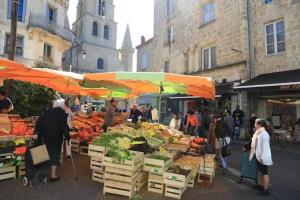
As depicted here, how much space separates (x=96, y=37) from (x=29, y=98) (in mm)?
43167

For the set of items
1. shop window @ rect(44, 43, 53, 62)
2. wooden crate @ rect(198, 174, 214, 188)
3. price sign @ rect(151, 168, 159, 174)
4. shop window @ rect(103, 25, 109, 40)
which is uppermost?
shop window @ rect(103, 25, 109, 40)

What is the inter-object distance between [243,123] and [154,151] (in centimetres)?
1040

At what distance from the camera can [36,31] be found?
26.2 m

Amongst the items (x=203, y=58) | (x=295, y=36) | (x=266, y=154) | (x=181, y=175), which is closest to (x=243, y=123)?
(x=295, y=36)

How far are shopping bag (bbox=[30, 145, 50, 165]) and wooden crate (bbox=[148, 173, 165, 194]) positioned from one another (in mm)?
2329

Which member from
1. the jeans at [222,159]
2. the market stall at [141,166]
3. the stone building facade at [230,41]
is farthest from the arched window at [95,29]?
the market stall at [141,166]

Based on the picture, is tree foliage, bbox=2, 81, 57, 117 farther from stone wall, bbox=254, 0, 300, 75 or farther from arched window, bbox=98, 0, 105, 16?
arched window, bbox=98, 0, 105, 16

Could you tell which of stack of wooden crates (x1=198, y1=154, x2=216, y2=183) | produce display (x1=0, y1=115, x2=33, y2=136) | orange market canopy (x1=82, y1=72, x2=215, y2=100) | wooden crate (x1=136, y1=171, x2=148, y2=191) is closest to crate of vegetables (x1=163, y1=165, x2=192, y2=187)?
wooden crate (x1=136, y1=171, x2=148, y2=191)

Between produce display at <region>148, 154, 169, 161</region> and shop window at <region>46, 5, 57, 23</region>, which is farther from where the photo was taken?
shop window at <region>46, 5, 57, 23</region>

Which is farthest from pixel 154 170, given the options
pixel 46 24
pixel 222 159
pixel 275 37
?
pixel 46 24

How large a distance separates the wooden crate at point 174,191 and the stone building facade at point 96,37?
150 feet

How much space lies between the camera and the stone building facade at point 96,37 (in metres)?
50.3

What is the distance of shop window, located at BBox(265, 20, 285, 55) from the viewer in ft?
48.8

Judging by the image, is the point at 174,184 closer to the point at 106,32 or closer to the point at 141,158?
the point at 141,158
